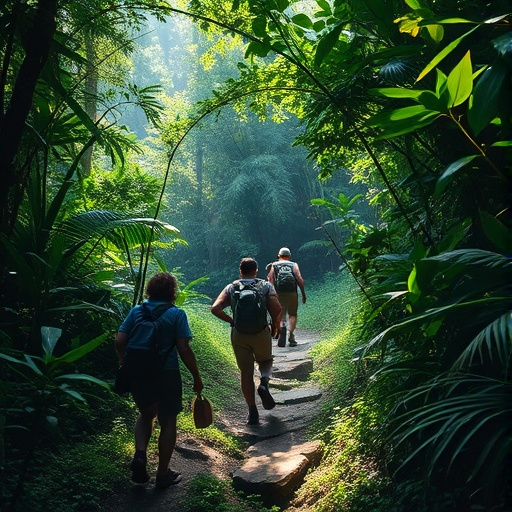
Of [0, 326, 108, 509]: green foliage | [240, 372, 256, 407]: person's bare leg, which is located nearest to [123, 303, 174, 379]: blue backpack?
[0, 326, 108, 509]: green foliage

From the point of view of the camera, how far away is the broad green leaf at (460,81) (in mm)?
2205

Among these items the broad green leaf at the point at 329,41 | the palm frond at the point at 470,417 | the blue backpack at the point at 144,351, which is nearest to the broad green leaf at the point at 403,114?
the broad green leaf at the point at 329,41

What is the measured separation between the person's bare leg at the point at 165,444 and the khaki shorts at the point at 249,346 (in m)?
1.87

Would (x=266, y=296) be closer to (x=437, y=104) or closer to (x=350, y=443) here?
(x=350, y=443)

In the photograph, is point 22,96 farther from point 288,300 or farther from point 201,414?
point 288,300

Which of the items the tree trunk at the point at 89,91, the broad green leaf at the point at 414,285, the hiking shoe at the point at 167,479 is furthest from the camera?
the tree trunk at the point at 89,91

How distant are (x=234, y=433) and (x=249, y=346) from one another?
0.92 m

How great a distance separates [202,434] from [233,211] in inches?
949

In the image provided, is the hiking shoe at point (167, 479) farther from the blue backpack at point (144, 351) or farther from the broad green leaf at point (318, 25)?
the broad green leaf at point (318, 25)

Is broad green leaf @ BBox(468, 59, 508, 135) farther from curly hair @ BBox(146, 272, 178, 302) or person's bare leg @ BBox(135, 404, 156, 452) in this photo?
person's bare leg @ BBox(135, 404, 156, 452)

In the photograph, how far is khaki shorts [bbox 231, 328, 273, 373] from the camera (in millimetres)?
6246

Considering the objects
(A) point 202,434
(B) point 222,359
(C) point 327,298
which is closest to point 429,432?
(A) point 202,434

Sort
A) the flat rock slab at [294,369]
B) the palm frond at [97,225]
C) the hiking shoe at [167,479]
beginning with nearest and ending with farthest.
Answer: the hiking shoe at [167,479] → the palm frond at [97,225] → the flat rock slab at [294,369]

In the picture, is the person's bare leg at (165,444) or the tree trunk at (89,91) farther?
the tree trunk at (89,91)
